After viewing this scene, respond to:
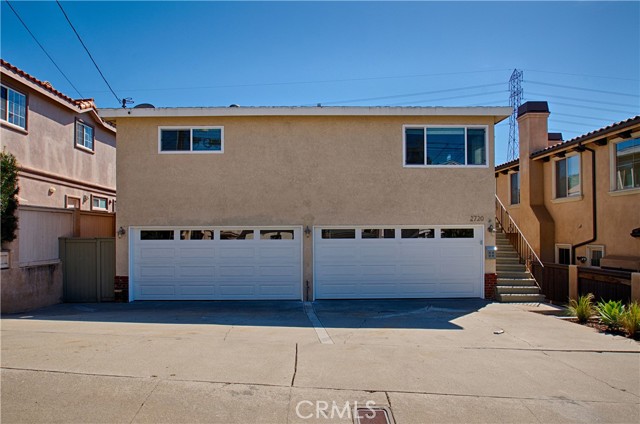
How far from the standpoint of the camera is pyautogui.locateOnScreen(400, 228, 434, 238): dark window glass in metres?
13.2

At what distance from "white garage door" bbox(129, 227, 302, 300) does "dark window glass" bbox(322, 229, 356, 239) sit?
2.48 ft

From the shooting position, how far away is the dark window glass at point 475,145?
13.4 meters

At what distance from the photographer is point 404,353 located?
7203 millimetres

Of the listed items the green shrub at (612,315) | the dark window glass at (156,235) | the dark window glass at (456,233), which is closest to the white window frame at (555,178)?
the dark window glass at (456,233)

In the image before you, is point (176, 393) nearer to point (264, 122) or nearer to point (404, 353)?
point (404, 353)

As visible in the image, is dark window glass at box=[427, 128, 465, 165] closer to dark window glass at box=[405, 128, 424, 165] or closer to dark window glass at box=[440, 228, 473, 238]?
dark window glass at box=[405, 128, 424, 165]

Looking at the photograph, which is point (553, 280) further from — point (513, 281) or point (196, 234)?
point (196, 234)

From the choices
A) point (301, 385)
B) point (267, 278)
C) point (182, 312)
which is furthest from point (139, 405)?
point (267, 278)

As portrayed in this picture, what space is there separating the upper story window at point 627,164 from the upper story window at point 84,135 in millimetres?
17604

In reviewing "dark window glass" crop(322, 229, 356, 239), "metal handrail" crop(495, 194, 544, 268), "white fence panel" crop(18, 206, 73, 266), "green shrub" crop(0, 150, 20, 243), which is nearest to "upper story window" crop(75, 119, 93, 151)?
"white fence panel" crop(18, 206, 73, 266)

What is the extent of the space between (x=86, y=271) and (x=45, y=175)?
375 centimetres

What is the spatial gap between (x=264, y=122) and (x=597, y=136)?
956cm

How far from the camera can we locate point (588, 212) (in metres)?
Result: 14.3

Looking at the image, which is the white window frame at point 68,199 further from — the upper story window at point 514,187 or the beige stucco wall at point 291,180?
the upper story window at point 514,187
